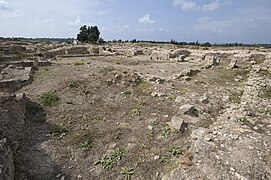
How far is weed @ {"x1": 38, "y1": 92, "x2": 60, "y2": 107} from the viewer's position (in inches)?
350

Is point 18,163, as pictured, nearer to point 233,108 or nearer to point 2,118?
point 2,118

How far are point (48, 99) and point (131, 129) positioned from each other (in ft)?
12.2

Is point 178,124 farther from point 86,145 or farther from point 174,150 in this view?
point 86,145

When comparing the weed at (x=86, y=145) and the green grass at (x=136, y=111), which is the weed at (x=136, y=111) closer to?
the green grass at (x=136, y=111)

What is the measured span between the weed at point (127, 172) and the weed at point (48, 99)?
4.43 m

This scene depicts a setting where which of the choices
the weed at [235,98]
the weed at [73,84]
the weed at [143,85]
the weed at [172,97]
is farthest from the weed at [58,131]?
the weed at [235,98]

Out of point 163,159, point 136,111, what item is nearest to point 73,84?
point 136,111

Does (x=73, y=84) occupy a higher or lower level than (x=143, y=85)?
higher

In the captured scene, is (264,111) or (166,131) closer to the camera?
(166,131)

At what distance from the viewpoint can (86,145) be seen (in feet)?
20.9

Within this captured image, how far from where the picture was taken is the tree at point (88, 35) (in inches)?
2421

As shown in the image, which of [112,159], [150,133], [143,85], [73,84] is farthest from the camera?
[143,85]

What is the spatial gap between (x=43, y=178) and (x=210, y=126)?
447cm

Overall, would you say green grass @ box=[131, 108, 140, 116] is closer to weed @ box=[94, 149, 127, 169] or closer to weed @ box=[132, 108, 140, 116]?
weed @ box=[132, 108, 140, 116]
